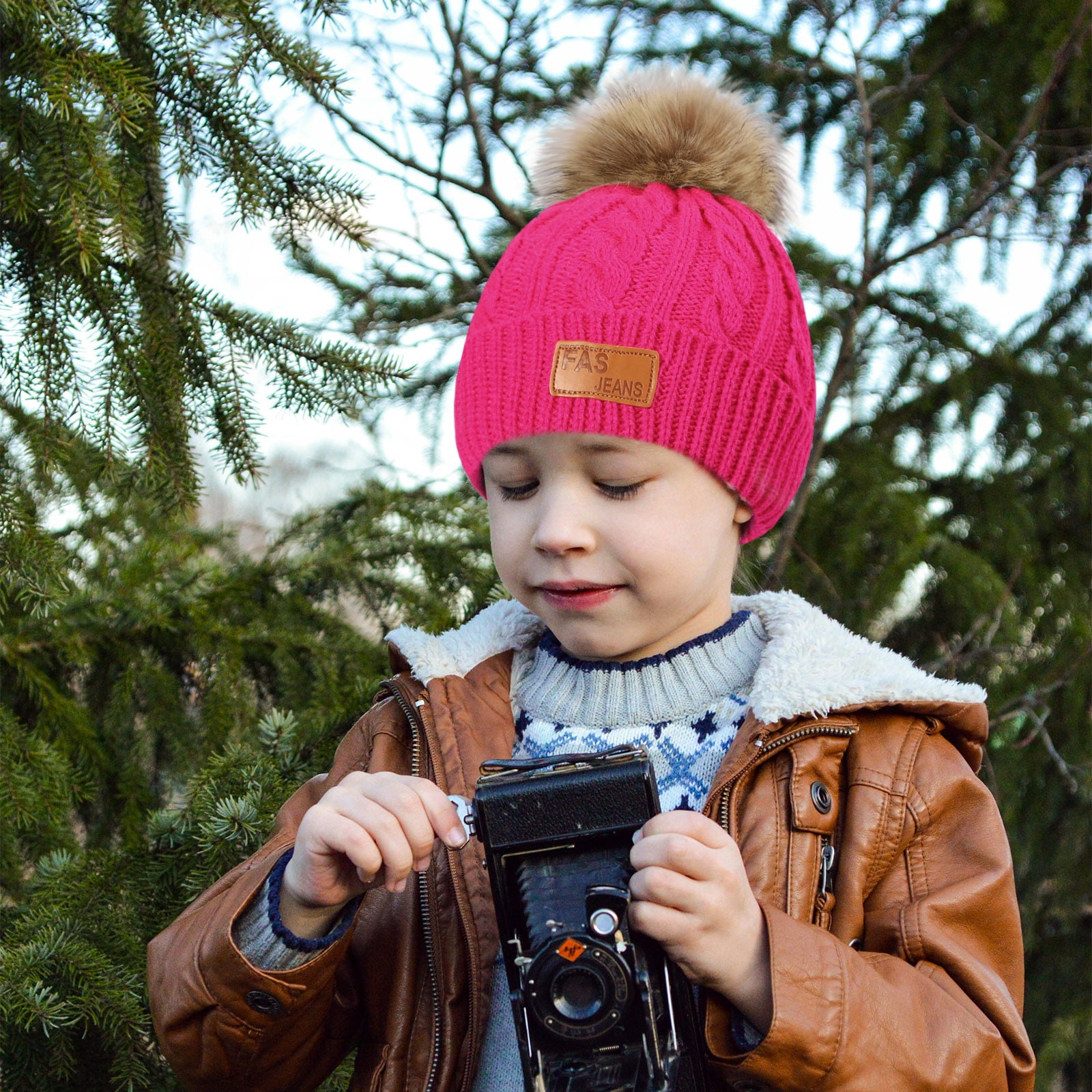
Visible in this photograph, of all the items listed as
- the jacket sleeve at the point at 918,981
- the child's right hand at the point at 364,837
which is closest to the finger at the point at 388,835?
the child's right hand at the point at 364,837

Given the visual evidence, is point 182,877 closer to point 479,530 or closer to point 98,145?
point 479,530

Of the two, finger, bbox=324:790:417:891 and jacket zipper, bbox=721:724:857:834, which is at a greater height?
jacket zipper, bbox=721:724:857:834

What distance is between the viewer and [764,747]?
53.1 inches

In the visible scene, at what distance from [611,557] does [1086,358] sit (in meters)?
1.66

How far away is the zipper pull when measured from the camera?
4.29 ft

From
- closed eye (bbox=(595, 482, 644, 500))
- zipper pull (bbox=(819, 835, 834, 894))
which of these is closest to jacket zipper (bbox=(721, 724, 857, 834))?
zipper pull (bbox=(819, 835, 834, 894))

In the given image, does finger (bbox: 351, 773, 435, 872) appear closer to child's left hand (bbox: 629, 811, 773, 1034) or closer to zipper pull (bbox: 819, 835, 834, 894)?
child's left hand (bbox: 629, 811, 773, 1034)

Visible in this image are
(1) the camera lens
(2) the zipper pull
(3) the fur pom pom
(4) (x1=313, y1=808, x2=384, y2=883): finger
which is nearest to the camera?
(1) the camera lens

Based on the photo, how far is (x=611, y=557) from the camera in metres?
1.42

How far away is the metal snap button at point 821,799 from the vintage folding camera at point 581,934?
9.7 inches

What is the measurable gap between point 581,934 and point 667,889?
0.09 metres

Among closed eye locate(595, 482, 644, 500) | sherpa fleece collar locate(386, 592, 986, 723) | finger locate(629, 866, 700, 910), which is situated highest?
closed eye locate(595, 482, 644, 500)

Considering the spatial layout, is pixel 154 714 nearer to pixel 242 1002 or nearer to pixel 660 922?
pixel 242 1002

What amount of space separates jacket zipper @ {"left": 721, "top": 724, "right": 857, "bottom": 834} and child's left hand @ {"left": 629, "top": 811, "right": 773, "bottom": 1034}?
0.55 ft
